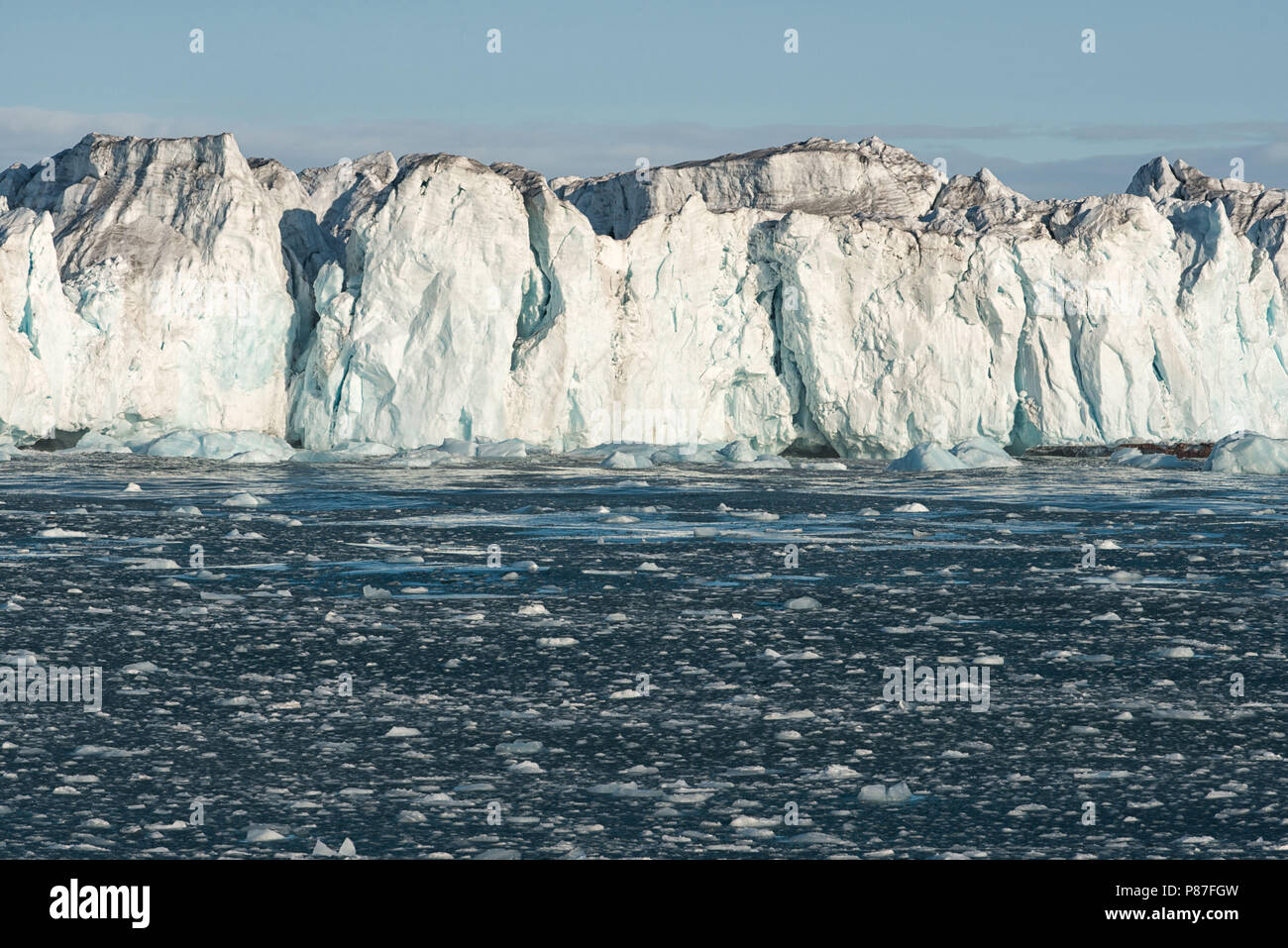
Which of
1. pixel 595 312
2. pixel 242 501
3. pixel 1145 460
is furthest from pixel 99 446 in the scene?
pixel 1145 460

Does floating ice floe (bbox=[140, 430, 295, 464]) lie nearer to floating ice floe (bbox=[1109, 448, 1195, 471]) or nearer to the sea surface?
the sea surface


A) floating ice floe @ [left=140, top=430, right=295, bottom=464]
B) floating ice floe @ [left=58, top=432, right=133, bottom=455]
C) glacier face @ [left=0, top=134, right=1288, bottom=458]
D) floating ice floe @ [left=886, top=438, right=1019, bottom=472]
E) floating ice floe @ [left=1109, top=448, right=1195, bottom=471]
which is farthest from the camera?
floating ice floe @ [left=1109, top=448, right=1195, bottom=471]

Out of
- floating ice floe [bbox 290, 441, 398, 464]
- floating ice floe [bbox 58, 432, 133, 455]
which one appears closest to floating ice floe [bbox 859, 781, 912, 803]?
floating ice floe [bbox 290, 441, 398, 464]

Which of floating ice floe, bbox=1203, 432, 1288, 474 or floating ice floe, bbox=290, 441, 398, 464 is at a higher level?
floating ice floe, bbox=290, 441, 398, 464

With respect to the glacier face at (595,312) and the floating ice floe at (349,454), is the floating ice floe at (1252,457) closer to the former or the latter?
the glacier face at (595,312)

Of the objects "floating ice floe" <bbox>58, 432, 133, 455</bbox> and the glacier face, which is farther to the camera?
the glacier face

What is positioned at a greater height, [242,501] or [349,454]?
[349,454]

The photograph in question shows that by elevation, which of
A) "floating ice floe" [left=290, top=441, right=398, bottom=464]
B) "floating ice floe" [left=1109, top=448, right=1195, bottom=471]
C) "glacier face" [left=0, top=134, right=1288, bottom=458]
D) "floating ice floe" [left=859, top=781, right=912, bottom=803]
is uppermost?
"glacier face" [left=0, top=134, right=1288, bottom=458]

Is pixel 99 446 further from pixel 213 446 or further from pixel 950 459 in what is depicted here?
pixel 950 459
